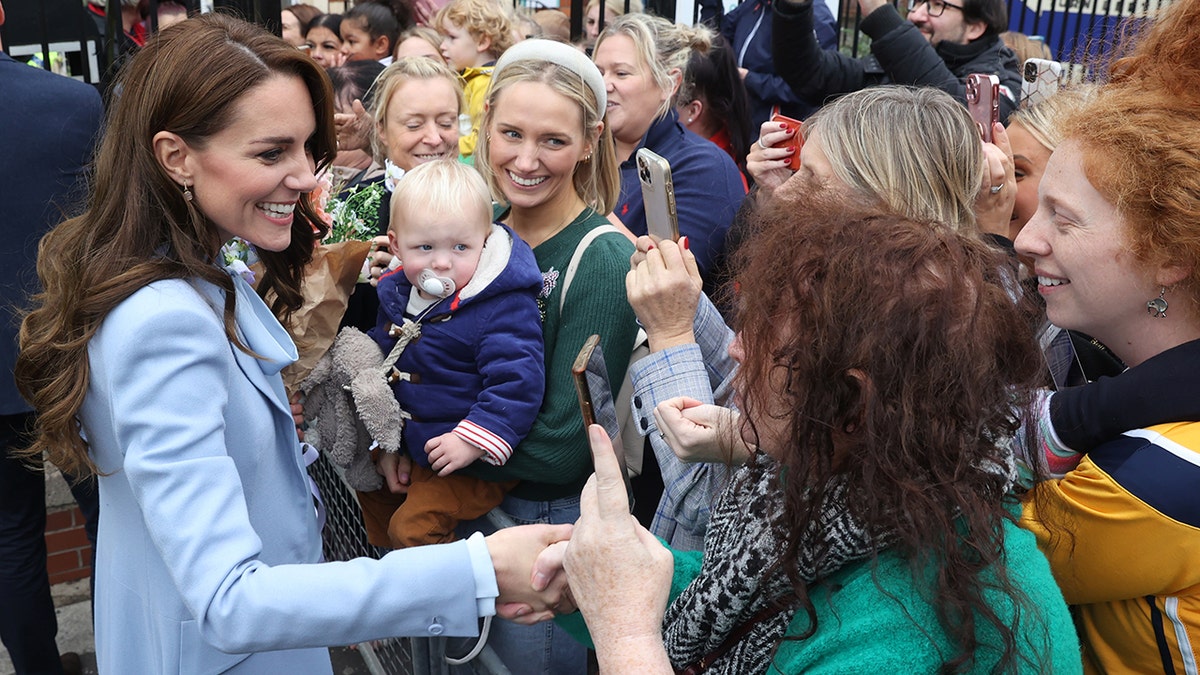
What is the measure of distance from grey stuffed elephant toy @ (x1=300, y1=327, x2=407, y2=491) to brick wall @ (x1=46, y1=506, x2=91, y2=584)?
2062mm

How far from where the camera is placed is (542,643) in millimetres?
2439

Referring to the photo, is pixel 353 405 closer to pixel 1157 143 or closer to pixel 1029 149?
pixel 1157 143

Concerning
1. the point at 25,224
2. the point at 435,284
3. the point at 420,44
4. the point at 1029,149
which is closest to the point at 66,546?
the point at 25,224

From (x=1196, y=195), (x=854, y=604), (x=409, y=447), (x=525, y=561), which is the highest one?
(x=1196, y=195)

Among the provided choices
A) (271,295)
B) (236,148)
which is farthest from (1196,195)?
(271,295)

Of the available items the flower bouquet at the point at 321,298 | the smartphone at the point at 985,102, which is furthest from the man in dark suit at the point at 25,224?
the smartphone at the point at 985,102

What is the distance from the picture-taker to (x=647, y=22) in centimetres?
434

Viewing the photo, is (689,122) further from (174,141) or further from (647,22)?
(174,141)

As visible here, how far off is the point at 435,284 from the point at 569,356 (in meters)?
0.38

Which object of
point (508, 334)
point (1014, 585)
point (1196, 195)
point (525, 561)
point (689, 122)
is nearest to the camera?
point (1014, 585)

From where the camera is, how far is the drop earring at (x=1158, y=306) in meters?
1.71

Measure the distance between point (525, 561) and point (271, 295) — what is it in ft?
3.97

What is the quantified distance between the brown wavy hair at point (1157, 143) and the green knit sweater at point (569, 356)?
1.13m

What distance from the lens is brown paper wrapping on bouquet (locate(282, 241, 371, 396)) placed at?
254 cm
